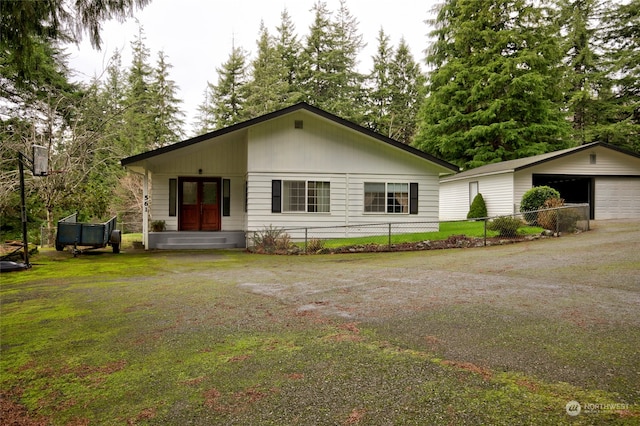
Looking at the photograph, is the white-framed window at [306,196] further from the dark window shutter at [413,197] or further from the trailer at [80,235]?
the trailer at [80,235]

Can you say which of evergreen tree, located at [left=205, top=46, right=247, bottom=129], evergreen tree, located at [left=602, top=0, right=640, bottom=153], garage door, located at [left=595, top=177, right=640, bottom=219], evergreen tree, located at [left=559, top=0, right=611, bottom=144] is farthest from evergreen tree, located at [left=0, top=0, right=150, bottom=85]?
evergreen tree, located at [left=559, top=0, right=611, bottom=144]

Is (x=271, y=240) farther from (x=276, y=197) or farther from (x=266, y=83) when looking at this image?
(x=266, y=83)

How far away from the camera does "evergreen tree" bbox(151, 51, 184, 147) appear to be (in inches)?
1393

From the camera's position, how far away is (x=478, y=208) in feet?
67.7

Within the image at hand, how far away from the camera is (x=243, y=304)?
5.54 metres

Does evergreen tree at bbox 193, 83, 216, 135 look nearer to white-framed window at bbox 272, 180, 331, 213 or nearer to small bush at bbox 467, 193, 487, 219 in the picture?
white-framed window at bbox 272, 180, 331, 213

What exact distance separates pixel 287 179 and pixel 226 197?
336cm

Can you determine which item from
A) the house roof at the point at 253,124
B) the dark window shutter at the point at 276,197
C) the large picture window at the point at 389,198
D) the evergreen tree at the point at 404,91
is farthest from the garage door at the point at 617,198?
the evergreen tree at the point at 404,91

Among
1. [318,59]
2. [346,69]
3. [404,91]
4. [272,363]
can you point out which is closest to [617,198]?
[272,363]

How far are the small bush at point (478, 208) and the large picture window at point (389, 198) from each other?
21.8ft

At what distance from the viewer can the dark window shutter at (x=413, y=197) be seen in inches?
616

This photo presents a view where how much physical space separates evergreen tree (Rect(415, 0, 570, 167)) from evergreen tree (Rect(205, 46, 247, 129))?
17657mm

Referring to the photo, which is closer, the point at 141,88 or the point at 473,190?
the point at 473,190

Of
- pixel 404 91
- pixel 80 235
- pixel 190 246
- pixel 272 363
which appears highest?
pixel 404 91
